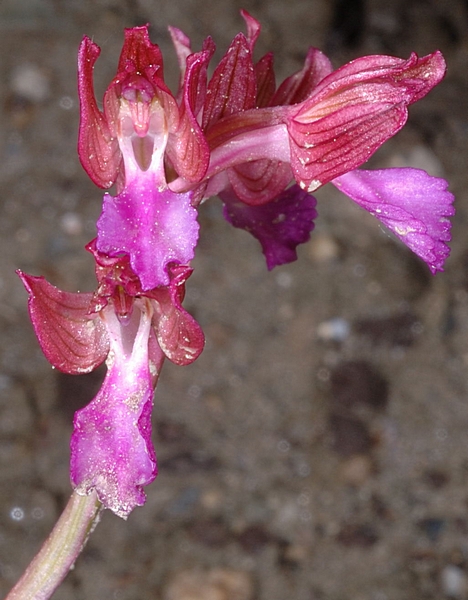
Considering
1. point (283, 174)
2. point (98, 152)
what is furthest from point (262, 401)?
point (98, 152)

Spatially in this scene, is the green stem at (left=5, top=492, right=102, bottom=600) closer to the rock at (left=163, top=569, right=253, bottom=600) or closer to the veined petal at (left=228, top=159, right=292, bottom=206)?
the veined petal at (left=228, top=159, right=292, bottom=206)

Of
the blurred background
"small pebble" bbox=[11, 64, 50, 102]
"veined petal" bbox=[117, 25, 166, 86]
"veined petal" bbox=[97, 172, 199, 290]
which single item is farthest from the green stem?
"small pebble" bbox=[11, 64, 50, 102]

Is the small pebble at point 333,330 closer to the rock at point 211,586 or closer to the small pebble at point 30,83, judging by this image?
the rock at point 211,586

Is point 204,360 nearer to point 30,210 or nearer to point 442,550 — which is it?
point 30,210

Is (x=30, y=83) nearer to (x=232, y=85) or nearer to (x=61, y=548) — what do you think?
(x=232, y=85)

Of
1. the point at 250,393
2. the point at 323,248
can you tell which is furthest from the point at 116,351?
the point at 323,248

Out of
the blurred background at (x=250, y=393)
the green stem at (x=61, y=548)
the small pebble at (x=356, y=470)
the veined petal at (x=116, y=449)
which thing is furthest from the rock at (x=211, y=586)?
the veined petal at (x=116, y=449)
